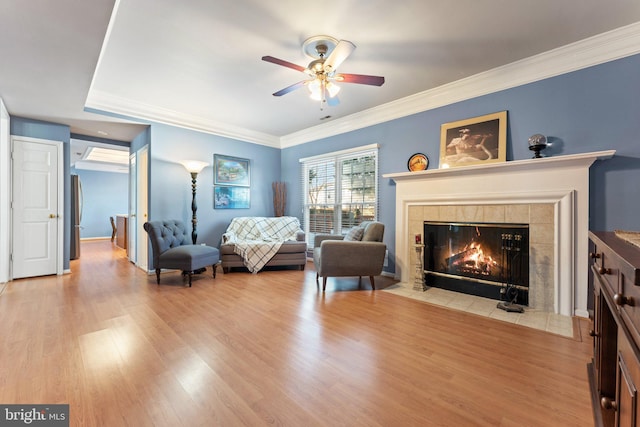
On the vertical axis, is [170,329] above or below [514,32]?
below

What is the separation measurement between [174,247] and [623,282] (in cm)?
439

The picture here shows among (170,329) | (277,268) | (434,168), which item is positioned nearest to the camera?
(170,329)

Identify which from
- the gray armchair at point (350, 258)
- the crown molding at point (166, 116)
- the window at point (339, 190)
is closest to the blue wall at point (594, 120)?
the window at point (339, 190)

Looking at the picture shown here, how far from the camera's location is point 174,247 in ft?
12.9

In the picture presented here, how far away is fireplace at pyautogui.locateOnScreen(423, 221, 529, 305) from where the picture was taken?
290 centimetres

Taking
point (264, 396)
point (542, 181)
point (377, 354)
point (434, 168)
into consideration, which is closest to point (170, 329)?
point (264, 396)

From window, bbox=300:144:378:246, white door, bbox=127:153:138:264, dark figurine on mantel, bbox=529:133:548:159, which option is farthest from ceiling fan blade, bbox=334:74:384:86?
white door, bbox=127:153:138:264

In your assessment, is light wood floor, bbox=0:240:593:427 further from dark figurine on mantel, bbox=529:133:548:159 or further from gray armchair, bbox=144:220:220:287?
dark figurine on mantel, bbox=529:133:548:159

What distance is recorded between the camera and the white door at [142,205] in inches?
173

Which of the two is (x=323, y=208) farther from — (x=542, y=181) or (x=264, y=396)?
(x=264, y=396)

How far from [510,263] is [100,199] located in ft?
37.3

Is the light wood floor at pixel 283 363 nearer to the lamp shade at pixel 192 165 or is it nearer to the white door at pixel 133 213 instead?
the white door at pixel 133 213

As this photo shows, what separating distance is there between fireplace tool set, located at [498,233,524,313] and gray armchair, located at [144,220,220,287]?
3687 mm

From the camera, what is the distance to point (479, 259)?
10.5ft
